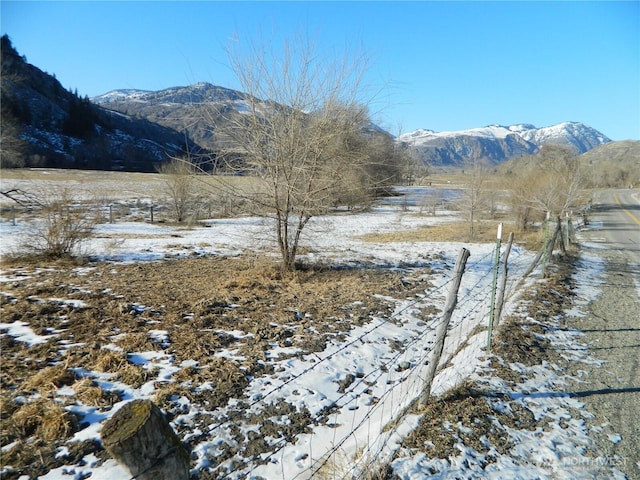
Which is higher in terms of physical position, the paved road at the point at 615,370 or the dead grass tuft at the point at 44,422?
the dead grass tuft at the point at 44,422

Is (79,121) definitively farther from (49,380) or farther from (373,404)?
(373,404)

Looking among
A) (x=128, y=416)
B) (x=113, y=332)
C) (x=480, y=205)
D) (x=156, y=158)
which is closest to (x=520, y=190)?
(x=480, y=205)

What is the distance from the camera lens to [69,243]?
9641mm

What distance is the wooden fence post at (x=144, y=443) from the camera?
1.28 m

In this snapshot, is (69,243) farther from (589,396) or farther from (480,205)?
(480,205)

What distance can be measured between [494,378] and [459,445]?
1.56m

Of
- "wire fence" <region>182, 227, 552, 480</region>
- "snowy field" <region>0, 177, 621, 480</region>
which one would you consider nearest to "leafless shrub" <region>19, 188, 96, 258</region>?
"snowy field" <region>0, 177, 621, 480</region>

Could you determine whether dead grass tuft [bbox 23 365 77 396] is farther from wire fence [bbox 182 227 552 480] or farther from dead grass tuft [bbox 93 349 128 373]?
wire fence [bbox 182 227 552 480]

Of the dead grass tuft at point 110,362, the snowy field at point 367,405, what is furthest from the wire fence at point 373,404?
the dead grass tuft at point 110,362

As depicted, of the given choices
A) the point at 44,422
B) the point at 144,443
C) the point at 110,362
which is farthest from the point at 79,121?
the point at 144,443

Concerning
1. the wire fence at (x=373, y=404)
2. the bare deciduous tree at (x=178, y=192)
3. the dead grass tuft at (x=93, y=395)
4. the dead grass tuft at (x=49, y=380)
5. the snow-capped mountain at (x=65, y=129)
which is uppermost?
the snow-capped mountain at (x=65, y=129)

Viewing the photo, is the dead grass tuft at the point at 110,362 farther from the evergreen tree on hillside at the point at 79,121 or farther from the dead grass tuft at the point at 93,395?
the evergreen tree on hillside at the point at 79,121

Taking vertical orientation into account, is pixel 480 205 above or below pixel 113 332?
above

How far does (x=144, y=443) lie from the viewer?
1.32 metres
